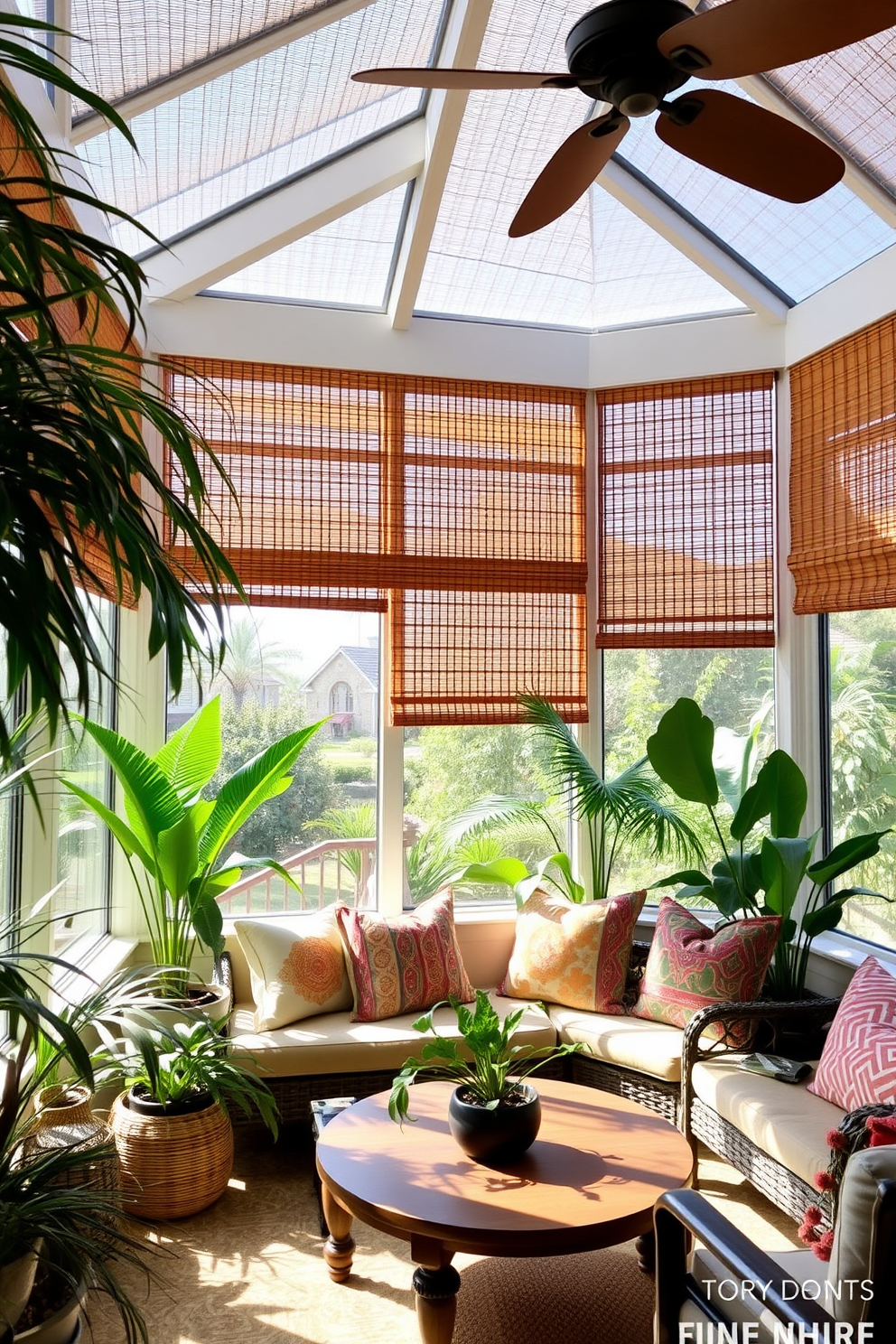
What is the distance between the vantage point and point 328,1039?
3.60 m

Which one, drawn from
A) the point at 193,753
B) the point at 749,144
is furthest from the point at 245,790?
the point at 749,144

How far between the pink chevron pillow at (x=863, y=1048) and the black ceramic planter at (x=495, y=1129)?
932 millimetres

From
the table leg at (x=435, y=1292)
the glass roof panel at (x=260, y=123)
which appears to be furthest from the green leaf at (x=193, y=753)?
the glass roof panel at (x=260, y=123)

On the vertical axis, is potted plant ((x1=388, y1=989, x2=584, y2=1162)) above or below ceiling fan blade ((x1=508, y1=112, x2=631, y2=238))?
below

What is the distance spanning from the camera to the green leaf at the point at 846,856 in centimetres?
363

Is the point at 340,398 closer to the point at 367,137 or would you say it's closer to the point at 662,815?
the point at 367,137

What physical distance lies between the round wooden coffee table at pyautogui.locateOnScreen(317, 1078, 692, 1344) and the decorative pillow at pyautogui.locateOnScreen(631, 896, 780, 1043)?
717mm

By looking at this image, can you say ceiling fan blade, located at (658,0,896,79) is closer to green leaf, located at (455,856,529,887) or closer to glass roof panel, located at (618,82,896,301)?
glass roof panel, located at (618,82,896,301)

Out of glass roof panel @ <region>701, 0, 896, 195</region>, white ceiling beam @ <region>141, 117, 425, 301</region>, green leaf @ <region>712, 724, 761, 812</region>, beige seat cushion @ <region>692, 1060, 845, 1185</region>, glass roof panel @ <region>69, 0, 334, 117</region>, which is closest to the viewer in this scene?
beige seat cushion @ <region>692, 1060, 845, 1185</region>

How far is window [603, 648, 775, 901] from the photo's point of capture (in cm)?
464

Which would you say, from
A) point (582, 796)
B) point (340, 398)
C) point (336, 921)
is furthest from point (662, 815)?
point (340, 398)

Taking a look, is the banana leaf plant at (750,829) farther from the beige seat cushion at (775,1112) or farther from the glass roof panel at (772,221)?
the glass roof panel at (772,221)

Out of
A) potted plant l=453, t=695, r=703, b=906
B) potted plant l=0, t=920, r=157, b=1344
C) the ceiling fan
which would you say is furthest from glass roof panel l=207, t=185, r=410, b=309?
potted plant l=0, t=920, r=157, b=1344

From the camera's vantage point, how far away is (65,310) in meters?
3.10
